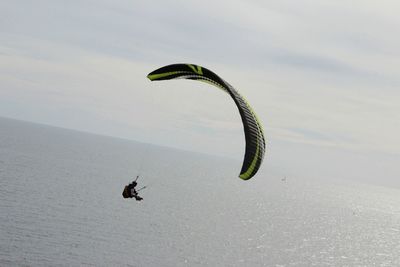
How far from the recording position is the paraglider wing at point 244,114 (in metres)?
20.0

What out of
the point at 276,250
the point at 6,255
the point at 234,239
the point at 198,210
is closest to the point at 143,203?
the point at 198,210

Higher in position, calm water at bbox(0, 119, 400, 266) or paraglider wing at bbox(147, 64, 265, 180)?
paraglider wing at bbox(147, 64, 265, 180)

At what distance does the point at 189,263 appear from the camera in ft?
224

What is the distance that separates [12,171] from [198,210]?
53288mm

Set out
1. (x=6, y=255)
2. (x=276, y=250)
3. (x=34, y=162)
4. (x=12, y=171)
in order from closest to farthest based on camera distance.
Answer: (x=6, y=255) < (x=276, y=250) < (x=12, y=171) < (x=34, y=162)

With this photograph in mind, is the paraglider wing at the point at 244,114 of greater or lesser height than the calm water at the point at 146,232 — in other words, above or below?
above

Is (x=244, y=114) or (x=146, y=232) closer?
(x=244, y=114)

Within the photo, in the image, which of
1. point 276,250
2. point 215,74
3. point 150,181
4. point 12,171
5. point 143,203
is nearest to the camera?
point 215,74

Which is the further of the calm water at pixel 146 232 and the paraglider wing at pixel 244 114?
the calm water at pixel 146 232

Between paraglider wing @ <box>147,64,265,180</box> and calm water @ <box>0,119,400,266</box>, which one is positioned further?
calm water @ <box>0,119,400,266</box>

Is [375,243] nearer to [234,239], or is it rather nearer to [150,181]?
[234,239]

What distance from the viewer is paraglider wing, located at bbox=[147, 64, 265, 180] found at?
2005 centimetres

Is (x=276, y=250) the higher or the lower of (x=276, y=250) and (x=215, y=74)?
the lower

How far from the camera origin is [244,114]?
66.7 ft
